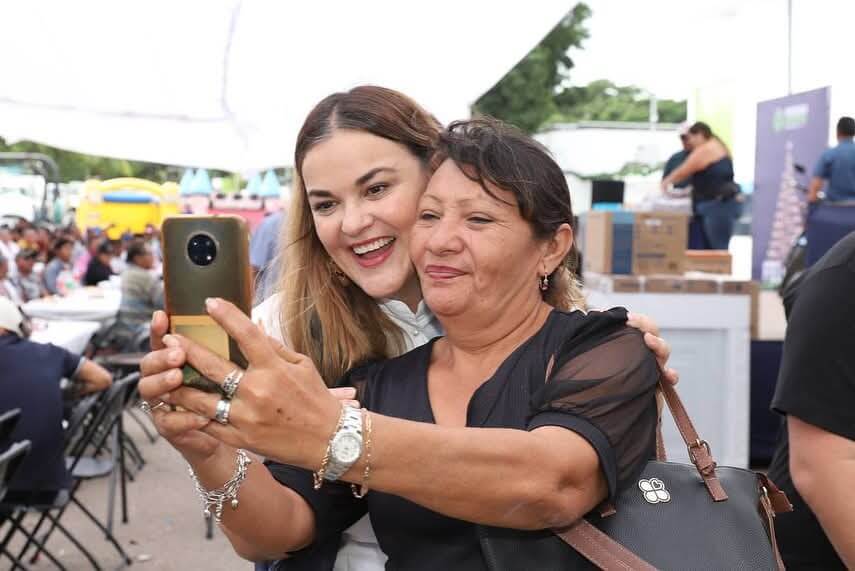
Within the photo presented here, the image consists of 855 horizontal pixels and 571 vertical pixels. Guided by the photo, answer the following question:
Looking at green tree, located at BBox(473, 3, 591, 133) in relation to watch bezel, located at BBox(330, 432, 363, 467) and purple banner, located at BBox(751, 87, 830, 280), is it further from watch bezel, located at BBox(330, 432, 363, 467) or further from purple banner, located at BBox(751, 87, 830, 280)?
watch bezel, located at BBox(330, 432, 363, 467)

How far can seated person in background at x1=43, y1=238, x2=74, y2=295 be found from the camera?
12.9m

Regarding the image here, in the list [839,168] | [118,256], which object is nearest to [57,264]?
[118,256]

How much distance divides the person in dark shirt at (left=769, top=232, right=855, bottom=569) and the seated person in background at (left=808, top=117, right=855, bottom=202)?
8.16 metres

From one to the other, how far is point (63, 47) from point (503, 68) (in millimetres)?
3931

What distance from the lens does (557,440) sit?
4.11ft

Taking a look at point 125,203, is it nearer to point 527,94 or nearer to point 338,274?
point 527,94

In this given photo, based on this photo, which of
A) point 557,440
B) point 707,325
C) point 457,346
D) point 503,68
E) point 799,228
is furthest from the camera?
point 799,228

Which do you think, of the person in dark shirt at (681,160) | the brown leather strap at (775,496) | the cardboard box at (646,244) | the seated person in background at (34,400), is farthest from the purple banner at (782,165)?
the brown leather strap at (775,496)

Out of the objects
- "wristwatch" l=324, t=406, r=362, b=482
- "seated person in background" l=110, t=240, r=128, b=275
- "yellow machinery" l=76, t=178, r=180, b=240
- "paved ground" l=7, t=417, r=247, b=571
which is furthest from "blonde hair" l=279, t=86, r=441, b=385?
"yellow machinery" l=76, t=178, r=180, b=240

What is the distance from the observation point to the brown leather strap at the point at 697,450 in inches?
56.2

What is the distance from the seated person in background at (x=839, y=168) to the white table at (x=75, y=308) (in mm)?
7058

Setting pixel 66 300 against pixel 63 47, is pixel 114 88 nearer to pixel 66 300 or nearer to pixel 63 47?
pixel 63 47

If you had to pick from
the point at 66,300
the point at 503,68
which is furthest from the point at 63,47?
the point at 503,68

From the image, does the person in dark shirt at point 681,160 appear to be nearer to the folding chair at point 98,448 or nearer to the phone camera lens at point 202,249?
the folding chair at point 98,448
